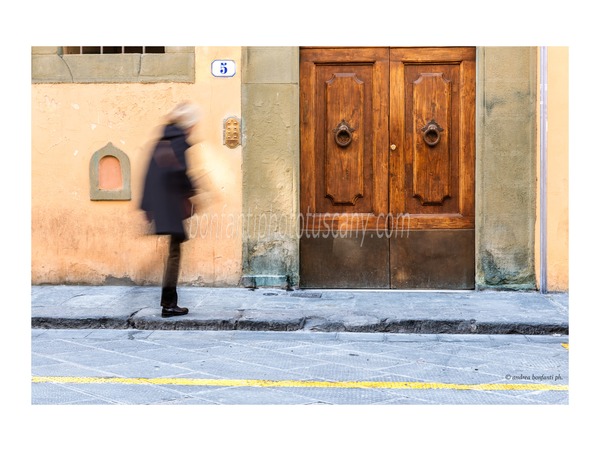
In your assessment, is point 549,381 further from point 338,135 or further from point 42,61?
point 42,61

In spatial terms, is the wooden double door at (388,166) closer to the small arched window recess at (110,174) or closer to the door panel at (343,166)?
the door panel at (343,166)

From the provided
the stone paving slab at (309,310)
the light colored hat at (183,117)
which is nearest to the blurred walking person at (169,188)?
the light colored hat at (183,117)

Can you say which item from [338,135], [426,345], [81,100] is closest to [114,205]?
[81,100]

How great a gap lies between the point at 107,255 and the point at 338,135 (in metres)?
2.68

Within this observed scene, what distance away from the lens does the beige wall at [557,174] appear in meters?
8.37

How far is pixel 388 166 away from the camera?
8656 millimetres

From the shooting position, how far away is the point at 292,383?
16.9 ft

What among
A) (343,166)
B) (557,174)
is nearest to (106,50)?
(343,166)

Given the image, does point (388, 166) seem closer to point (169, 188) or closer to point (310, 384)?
point (169, 188)

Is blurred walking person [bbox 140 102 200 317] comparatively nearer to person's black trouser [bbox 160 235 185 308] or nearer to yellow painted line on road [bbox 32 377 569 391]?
person's black trouser [bbox 160 235 185 308]

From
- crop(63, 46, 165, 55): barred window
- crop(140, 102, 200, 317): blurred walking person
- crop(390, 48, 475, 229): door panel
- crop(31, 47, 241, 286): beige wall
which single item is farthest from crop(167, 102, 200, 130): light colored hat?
crop(390, 48, 475, 229): door panel

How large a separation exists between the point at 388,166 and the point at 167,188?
2604mm

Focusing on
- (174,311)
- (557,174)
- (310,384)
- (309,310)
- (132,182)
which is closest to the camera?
(310,384)

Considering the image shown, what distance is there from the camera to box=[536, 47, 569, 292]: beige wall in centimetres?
837
